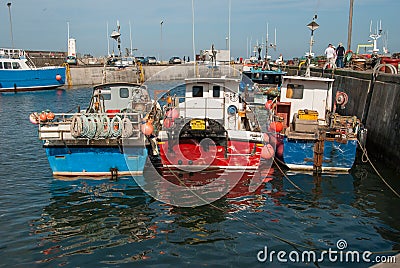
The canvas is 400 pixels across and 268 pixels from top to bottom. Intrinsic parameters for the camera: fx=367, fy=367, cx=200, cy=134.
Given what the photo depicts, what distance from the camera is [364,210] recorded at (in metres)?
10.0

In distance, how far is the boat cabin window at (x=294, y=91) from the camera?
14.9 metres

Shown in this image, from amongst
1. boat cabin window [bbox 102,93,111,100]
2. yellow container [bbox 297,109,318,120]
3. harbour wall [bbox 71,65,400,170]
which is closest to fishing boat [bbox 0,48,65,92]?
harbour wall [bbox 71,65,400,170]

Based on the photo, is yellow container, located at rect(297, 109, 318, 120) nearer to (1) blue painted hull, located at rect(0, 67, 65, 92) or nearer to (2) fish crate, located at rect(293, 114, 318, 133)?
(2) fish crate, located at rect(293, 114, 318, 133)

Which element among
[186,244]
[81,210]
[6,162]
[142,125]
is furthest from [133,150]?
[6,162]

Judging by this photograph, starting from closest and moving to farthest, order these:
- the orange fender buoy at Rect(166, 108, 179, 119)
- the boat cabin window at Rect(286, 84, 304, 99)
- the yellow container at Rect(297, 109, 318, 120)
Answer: the orange fender buoy at Rect(166, 108, 179, 119)
the yellow container at Rect(297, 109, 318, 120)
the boat cabin window at Rect(286, 84, 304, 99)

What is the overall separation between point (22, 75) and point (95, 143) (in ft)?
123

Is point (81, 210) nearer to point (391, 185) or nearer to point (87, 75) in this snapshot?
point (391, 185)

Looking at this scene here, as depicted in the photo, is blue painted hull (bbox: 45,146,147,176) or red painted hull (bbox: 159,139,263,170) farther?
red painted hull (bbox: 159,139,263,170)

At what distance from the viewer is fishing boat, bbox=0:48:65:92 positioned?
42.6 meters

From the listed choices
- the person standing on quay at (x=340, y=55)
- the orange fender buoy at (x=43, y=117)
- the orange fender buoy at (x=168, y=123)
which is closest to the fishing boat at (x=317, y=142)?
the orange fender buoy at (x=168, y=123)

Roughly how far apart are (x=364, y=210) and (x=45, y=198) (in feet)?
29.4

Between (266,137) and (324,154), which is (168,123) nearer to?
(266,137)

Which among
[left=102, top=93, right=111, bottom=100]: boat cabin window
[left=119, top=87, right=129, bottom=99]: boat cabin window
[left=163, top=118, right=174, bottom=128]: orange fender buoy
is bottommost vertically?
[left=163, top=118, right=174, bottom=128]: orange fender buoy

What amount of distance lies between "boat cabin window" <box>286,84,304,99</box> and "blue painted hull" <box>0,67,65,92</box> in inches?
1483
